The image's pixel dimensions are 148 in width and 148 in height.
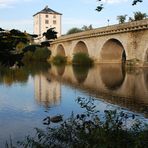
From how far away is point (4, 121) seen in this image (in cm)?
1476

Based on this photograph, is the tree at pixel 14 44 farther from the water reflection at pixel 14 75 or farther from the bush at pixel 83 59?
the bush at pixel 83 59

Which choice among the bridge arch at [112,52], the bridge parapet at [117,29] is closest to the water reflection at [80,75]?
the bridge parapet at [117,29]

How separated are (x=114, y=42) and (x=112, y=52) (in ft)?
11.8

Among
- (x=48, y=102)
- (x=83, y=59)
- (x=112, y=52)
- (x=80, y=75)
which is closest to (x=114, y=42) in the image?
(x=112, y=52)

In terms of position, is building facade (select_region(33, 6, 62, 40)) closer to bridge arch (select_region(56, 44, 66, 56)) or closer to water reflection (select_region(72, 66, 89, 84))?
bridge arch (select_region(56, 44, 66, 56))

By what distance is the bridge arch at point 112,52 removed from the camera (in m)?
54.3

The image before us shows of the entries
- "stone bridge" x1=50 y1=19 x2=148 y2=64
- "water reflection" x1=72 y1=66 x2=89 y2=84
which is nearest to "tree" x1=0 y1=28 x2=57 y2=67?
"water reflection" x1=72 y1=66 x2=89 y2=84

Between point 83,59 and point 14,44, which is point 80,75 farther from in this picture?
point 14,44

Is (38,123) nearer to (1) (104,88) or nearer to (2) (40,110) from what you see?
(2) (40,110)

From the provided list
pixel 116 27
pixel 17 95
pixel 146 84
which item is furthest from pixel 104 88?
pixel 116 27

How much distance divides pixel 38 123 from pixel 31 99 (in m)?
7.45

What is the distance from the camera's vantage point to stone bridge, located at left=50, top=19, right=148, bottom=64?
43.4 m

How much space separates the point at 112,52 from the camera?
56688mm

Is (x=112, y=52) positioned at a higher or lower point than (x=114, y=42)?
lower
